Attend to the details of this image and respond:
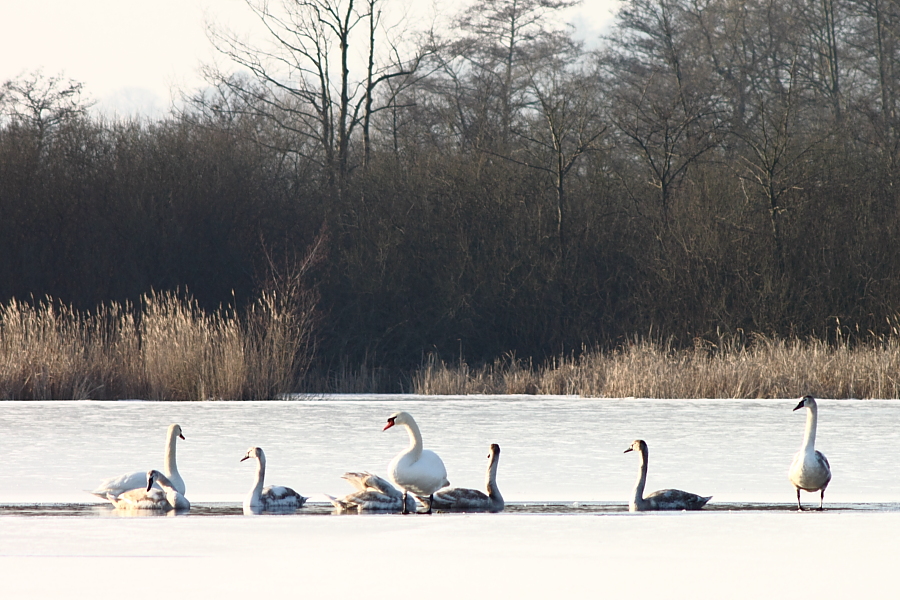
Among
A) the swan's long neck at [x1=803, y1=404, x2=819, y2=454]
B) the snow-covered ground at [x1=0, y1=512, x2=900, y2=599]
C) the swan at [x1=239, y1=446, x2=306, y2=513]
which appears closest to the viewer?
the snow-covered ground at [x1=0, y1=512, x2=900, y2=599]

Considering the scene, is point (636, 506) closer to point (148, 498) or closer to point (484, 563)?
point (484, 563)

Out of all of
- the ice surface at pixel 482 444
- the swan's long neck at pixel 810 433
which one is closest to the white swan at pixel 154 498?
the ice surface at pixel 482 444

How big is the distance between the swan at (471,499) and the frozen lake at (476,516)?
0.15m

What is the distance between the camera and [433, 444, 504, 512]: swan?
653cm

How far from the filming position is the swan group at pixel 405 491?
21.2ft

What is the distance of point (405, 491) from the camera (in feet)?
Answer: 22.4

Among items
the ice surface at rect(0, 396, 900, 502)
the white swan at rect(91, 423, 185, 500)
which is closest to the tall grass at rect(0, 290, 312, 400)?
the ice surface at rect(0, 396, 900, 502)

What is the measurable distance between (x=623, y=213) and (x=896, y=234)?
4865 millimetres

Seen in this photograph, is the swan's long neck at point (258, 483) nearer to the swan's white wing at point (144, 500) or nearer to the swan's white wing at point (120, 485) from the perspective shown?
the swan's white wing at point (144, 500)

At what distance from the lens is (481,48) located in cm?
3044

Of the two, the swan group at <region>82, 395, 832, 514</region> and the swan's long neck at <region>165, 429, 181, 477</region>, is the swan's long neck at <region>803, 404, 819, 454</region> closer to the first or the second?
the swan group at <region>82, 395, 832, 514</region>

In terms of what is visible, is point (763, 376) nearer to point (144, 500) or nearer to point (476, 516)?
point (476, 516)

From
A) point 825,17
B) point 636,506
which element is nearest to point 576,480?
point 636,506

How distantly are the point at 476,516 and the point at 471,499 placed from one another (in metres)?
0.59
